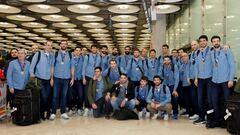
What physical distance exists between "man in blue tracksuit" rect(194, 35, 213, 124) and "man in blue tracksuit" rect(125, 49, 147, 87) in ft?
6.29

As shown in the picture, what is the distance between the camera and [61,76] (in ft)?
21.9

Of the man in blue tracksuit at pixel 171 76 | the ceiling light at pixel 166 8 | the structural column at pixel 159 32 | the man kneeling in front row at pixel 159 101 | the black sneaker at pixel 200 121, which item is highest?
the ceiling light at pixel 166 8

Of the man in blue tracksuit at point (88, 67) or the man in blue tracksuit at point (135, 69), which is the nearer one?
the man in blue tracksuit at point (88, 67)

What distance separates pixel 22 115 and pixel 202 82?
339 centimetres

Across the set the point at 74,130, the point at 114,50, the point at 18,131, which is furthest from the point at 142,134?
the point at 114,50

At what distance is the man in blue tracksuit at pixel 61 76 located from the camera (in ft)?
21.8

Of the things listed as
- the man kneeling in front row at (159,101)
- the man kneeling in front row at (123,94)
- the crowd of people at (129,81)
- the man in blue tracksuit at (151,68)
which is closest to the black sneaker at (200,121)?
the crowd of people at (129,81)

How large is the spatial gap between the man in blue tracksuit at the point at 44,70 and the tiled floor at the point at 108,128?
47 cm

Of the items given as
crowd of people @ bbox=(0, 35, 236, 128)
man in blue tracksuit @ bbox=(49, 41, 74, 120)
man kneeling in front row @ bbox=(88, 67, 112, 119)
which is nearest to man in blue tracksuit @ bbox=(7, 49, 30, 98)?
crowd of people @ bbox=(0, 35, 236, 128)

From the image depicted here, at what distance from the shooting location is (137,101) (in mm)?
7199

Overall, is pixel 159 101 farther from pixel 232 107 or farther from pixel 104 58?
pixel 232 107

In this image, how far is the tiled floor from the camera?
204 inches

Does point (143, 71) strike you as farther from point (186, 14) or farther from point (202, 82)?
point (186, 14)

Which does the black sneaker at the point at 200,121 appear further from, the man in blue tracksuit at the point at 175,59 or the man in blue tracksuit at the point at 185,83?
the man in blue tracksuit at the point at 175,59
